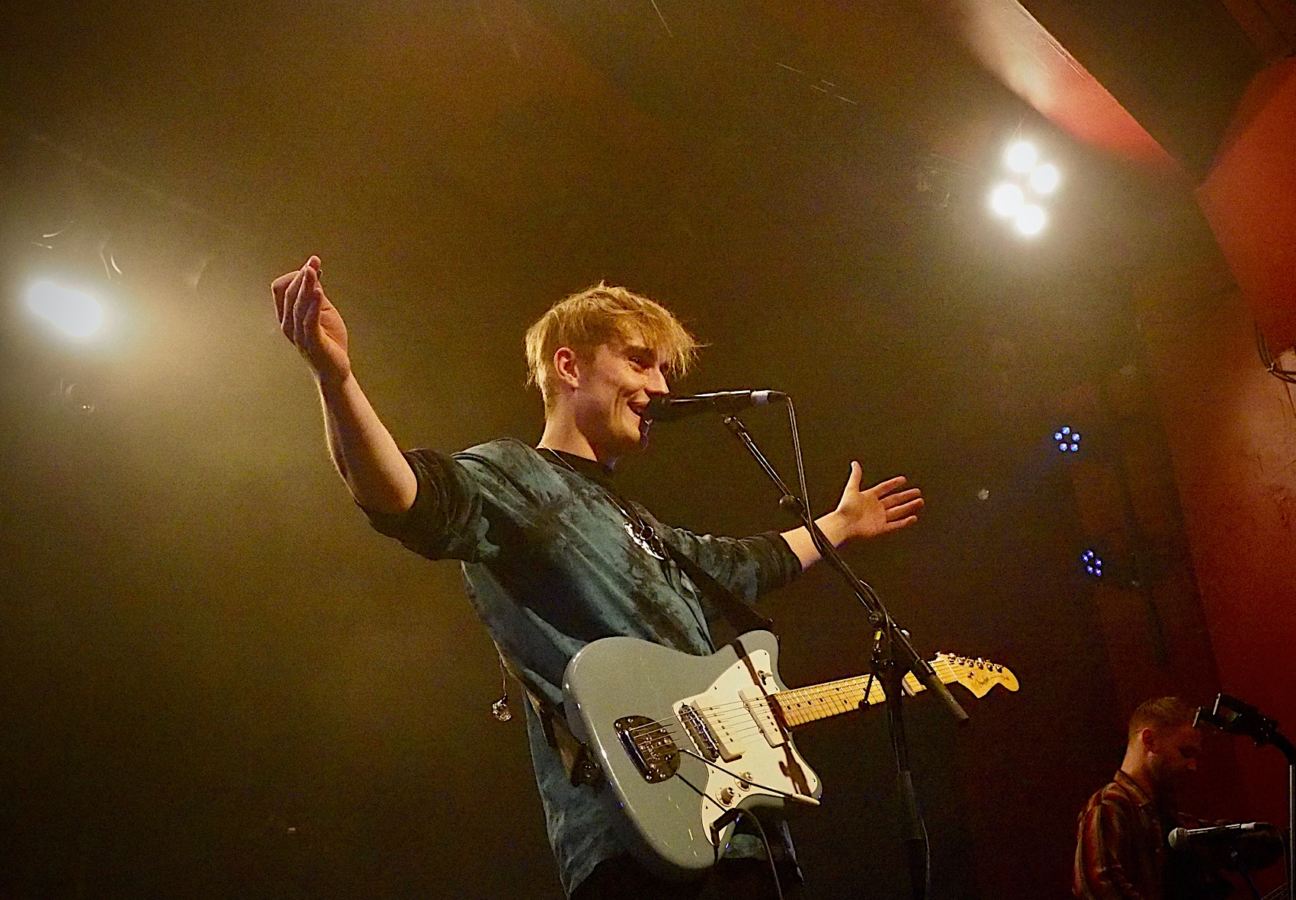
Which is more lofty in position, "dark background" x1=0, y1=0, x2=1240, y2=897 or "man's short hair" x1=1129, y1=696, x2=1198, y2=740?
"dark background" x1=0, y1=0, x2=1240, y2=897

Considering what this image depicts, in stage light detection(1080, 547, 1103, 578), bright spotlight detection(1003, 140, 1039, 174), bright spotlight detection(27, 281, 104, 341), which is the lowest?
stage light detection(1080, 547, 1103, 578)

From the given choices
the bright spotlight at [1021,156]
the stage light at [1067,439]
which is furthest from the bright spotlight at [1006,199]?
the stage light at [1067,439]

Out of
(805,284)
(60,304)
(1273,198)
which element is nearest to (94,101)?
(60,304)

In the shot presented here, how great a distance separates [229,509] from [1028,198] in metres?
4.23

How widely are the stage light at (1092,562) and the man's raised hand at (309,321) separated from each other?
5146mm

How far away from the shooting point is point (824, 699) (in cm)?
243

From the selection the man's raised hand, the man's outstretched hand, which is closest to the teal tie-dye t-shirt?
the man's raised hand

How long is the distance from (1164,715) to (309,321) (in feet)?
14.4

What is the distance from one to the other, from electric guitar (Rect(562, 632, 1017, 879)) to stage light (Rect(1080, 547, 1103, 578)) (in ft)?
12.6

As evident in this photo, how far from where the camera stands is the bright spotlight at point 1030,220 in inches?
197

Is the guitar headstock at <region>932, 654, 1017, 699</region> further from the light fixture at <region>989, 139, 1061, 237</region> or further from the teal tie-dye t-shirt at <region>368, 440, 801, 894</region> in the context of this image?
the light fixture at <region>989, 139, 1061, 237</region>

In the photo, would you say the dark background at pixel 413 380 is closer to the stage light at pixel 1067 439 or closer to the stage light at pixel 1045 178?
the stage light at pixel 1045 178

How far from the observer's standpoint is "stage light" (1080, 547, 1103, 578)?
18.6 feet

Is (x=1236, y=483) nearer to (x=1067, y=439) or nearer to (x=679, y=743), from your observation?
(x=1067, y=439)
